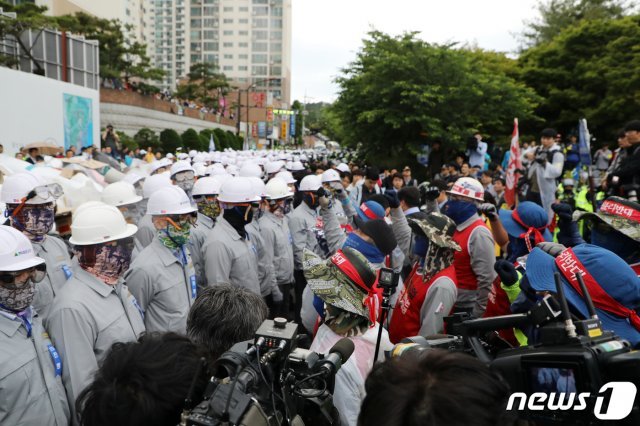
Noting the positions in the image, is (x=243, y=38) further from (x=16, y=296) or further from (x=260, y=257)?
(x=16, y=296)

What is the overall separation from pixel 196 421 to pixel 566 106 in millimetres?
33383

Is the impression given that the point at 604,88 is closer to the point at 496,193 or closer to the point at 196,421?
the point at 496,193

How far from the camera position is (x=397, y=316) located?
4.28 metres

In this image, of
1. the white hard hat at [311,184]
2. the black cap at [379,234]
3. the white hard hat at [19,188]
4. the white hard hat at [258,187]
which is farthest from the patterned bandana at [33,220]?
the white hard hat at [311,184]

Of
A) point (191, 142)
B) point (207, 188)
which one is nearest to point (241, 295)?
point (207, 188)

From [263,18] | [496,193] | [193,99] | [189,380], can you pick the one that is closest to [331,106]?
[496,193]

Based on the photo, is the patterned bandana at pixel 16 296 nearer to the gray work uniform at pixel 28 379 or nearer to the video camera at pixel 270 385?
the gray work uniform at pixel 28 379

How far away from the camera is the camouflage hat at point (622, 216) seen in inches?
123

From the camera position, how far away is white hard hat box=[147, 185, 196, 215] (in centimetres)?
456

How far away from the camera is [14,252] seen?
9.55ft

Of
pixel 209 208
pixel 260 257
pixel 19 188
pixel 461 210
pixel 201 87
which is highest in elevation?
pixel 201 87

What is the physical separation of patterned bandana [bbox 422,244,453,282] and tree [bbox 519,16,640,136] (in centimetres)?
2647

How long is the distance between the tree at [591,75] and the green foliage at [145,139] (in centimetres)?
2612

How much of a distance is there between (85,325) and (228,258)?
2.24 meters
